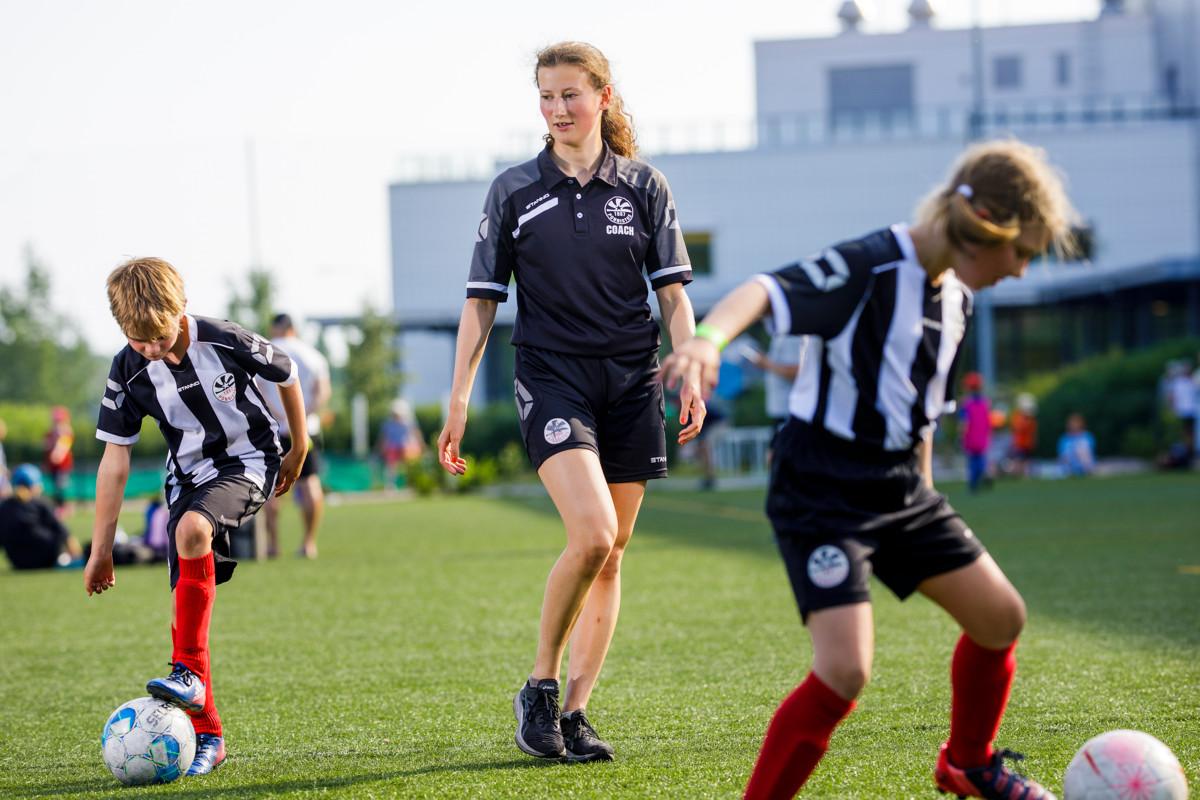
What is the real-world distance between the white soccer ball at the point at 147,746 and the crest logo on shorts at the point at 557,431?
1.45m

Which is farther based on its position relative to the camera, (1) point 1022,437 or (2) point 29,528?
(1) point 1022,437

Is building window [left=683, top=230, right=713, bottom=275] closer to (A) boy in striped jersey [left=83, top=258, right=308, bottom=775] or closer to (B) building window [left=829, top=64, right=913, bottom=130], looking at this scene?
(B) building window [left=829, top=64, right=913, bottom=130]

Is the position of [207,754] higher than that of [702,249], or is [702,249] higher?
[702,249]

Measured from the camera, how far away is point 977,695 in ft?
11.4

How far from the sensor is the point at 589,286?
444cm

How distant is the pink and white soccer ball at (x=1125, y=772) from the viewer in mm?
3443

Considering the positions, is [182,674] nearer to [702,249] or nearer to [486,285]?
[486,285]

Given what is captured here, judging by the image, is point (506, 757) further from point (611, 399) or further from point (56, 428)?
point (56, 428)

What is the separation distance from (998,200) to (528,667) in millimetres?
3787

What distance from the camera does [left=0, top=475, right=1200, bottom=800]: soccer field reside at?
427cm

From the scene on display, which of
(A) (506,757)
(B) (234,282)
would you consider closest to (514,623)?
(A) (506,757)

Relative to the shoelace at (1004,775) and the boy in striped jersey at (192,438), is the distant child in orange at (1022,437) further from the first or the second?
the shoelace at (1004,775)

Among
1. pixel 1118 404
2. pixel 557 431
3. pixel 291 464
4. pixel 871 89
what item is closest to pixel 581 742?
pixel 557 431

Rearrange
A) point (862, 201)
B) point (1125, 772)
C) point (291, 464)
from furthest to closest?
point (862, 201), point (291, 464), point (1125, 772)
